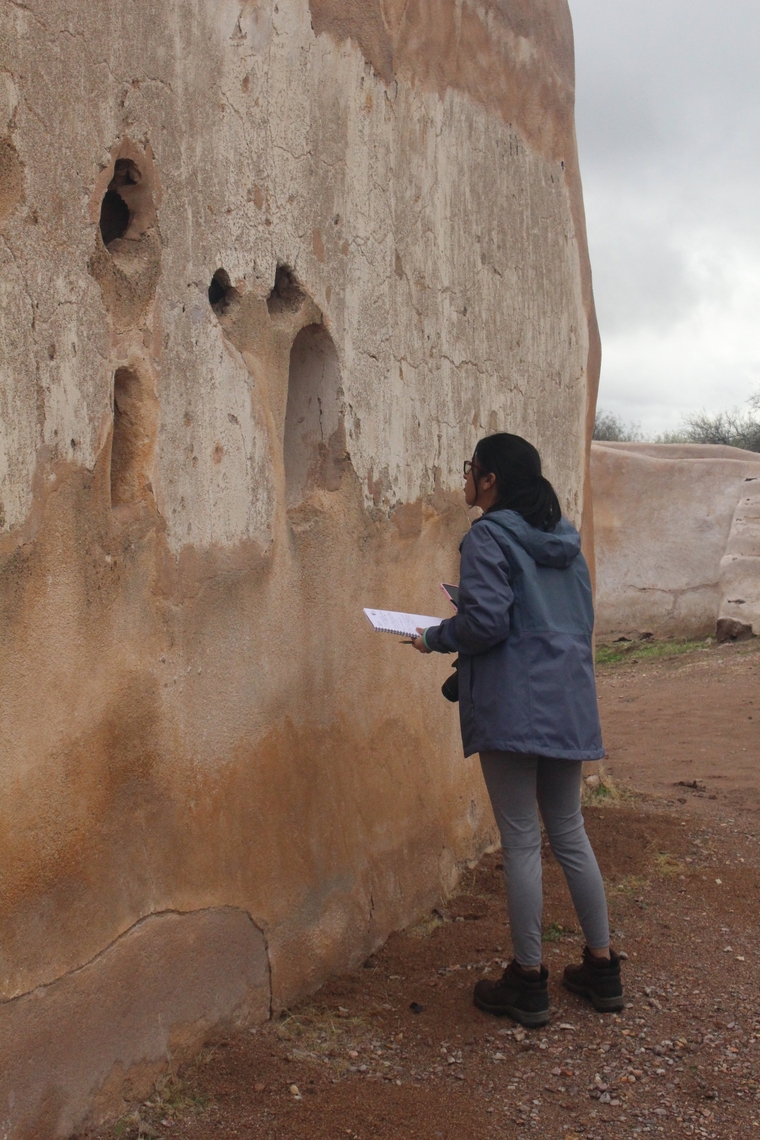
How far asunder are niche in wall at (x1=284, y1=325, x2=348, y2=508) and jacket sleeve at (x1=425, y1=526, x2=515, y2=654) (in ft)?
2.32

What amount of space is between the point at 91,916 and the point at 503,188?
3433mm

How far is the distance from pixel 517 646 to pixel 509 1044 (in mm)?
1091

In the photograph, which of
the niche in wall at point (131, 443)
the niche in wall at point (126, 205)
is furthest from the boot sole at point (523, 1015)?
the niche in wall at point (126, 205)

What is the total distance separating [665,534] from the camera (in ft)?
42.9

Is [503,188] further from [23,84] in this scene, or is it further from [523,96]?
[23,84]

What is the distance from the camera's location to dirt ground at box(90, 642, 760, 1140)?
2809 mm

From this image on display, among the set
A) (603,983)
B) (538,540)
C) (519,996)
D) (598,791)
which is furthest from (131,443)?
(598,791)

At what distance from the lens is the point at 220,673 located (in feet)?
10.3

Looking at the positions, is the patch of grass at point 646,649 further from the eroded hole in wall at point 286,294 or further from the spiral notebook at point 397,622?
the eroded hole in wall at point 286,294

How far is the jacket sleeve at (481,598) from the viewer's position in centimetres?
309

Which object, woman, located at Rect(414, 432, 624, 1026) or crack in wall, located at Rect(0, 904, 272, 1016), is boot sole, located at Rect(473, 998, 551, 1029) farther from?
crack in wall, located at Rect(0, 904, 272, 1016)

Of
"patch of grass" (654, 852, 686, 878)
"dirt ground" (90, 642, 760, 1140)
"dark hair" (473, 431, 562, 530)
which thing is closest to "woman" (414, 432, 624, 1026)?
"dark hair" (473, 431, 562, 530)

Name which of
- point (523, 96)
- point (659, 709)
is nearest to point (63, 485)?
point (523, 96)

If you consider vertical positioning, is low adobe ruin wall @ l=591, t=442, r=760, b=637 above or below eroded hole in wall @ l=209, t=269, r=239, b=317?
below
